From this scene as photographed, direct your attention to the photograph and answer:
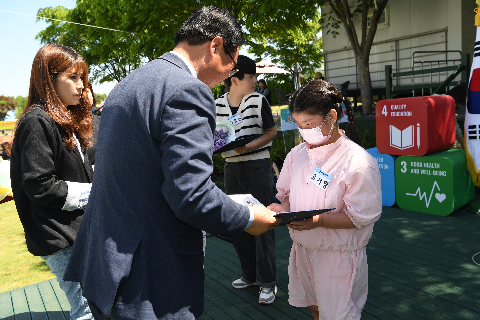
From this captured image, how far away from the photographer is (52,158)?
210 cm

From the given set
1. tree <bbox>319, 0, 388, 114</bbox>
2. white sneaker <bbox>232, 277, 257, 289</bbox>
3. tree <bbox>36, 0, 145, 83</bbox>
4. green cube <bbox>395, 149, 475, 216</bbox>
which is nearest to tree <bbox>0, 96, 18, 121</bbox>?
tree <bbox>36, 0, 145, 83</bbox>

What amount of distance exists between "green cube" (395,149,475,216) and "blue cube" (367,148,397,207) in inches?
3.0

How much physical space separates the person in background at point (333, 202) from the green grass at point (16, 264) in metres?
3.56

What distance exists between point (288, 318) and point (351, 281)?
49.9 inches

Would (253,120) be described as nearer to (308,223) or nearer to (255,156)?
(255,156)

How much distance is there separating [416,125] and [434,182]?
82 cm

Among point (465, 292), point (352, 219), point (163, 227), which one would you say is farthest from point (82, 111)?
point (465, 292)

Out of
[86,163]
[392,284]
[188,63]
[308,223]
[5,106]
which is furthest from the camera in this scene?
[5,106]

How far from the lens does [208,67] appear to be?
1.56m

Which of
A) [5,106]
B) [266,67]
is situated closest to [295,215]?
[266,67]

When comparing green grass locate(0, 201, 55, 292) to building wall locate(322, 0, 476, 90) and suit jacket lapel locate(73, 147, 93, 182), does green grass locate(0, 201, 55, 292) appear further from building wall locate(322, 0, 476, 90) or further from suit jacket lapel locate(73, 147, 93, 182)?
building wall locate(322, 0, 476, 90)

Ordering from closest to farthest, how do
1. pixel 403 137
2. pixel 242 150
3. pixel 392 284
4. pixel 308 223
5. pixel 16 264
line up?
pixel 308 223 → pixel 242 150 → pixel 392 284 → pixel 16 264 → pixel 403 137

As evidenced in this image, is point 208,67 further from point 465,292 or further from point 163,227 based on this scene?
point 465,292

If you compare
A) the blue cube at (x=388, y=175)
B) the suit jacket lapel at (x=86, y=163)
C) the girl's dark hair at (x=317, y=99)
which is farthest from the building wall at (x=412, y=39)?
the suit jacket lapel at (x=86, y=163)
